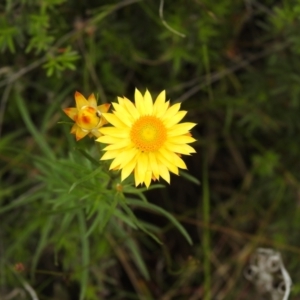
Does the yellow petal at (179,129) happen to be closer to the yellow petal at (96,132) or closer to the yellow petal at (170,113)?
the yellow petal at (170,113)

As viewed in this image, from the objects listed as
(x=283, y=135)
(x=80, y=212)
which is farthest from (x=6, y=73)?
(x=283, y=135)

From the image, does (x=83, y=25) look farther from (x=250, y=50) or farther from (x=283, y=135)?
(x=283, y=135)

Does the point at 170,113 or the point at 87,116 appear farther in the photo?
the point at 170,113

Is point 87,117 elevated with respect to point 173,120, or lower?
lower

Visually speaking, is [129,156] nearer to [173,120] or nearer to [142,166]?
[142,166]

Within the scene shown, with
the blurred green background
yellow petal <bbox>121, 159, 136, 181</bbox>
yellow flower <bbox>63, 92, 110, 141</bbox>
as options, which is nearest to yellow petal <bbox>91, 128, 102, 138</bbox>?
yellow flower <bbox>63, 92, 110, 141</bbox>

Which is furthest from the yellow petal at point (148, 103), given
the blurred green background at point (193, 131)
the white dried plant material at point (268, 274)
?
the white dried plant material at point (268, 274)

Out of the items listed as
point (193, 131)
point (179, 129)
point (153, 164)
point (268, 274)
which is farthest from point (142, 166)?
point (193, 131)
